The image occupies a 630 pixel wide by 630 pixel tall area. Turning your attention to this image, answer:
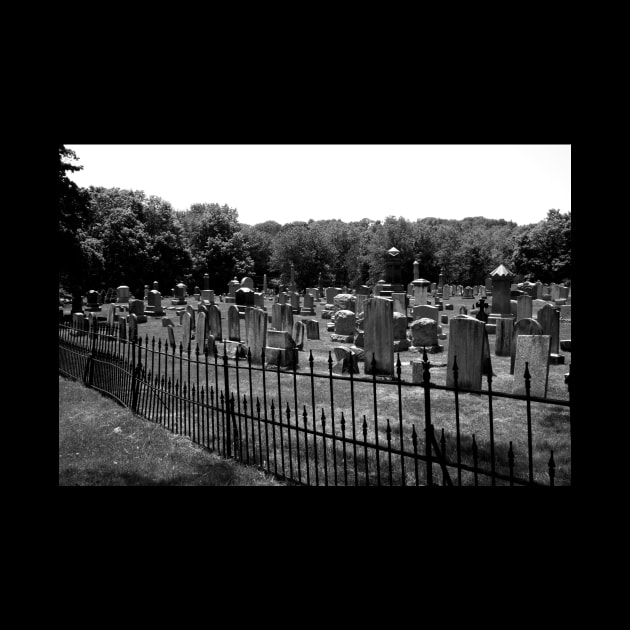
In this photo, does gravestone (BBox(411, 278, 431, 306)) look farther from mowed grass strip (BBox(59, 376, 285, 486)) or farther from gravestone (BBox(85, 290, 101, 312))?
mowed grass strip (BBox(59, 376, 285, 486))

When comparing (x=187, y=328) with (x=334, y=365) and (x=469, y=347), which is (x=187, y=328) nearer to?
(x=334, y=365)

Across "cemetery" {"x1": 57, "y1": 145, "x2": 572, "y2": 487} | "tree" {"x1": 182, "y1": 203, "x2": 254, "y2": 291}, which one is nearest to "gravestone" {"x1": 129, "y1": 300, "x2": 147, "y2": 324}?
"cemetery" {"x1": 57, "y1": 145, "x2": 572, "y2": 487}

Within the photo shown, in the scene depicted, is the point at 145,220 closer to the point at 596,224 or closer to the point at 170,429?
the point at 170,429

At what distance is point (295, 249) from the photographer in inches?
2029

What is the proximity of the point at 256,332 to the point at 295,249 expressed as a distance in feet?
131

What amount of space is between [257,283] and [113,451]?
48757mm

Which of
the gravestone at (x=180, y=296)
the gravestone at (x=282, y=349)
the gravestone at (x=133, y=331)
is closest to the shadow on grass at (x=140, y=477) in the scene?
the gravestone at (x=133, y=331)

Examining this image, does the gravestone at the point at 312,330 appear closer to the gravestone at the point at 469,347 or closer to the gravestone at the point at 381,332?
the gravestone at the point at 381,332

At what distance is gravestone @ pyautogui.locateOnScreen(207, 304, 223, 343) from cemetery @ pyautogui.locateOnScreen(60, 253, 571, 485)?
0.06 m
